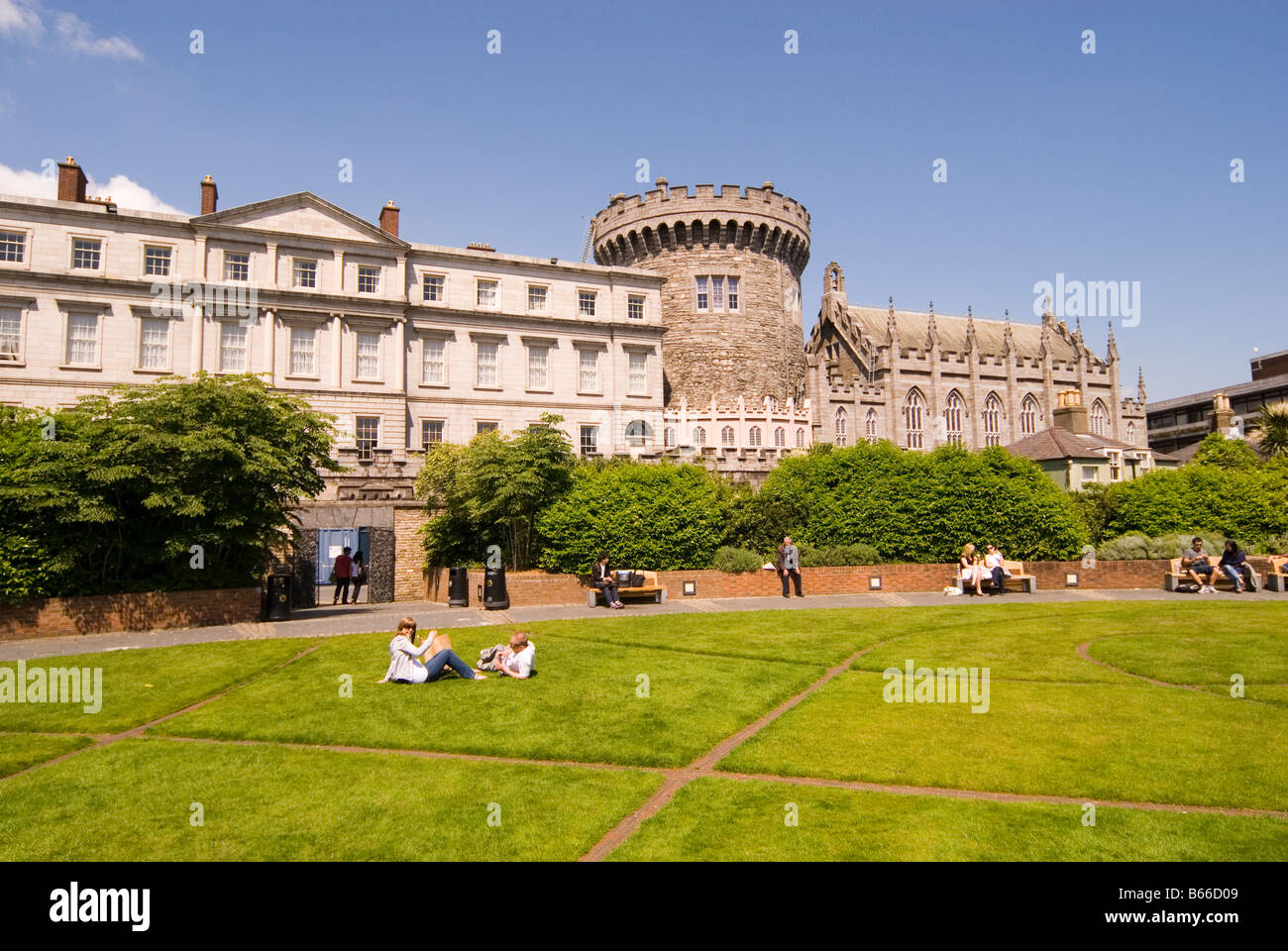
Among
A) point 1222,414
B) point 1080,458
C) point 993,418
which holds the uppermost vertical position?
point 993,418

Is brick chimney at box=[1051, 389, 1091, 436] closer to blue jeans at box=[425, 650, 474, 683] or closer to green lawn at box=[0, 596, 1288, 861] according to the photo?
green lawn at box=[0, 596, 1288, 861]

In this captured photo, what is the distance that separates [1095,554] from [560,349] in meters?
26.9

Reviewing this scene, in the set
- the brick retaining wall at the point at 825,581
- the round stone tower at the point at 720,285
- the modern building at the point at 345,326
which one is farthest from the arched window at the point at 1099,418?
the brick retaining wall at the point at 825,581

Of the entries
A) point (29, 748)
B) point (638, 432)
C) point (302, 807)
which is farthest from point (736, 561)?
point (638, 432)

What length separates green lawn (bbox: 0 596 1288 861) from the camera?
7.74 m

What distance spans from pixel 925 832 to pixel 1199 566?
75.7 ft

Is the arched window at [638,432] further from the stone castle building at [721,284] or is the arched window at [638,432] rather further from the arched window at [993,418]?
the arched window at [993,418]

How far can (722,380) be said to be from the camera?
5350 cm

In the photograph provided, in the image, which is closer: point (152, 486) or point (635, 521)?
point (152, 486)

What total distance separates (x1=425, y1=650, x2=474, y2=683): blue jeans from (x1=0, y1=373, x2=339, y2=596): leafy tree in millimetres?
8881

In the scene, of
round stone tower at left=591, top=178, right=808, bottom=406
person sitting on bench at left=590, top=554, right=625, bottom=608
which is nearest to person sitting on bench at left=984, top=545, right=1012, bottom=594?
person sitting on bench at left=590, top=554, right=625, bottom=608

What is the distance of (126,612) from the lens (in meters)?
19.2

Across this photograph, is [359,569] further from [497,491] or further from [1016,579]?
[1016,579]
